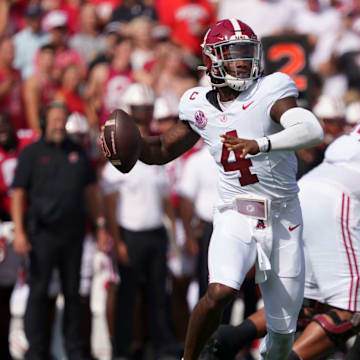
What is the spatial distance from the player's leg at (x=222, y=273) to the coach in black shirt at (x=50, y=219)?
212 centimetres

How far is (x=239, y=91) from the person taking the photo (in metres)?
4.37

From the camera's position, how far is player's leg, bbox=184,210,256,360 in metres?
4.21

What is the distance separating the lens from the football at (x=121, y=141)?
446cm

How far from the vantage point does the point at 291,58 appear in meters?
7.28

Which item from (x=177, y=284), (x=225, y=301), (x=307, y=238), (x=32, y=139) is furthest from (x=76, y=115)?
(x=225, y=301)

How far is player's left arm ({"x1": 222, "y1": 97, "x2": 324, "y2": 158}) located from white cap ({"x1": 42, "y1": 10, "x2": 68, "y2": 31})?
17.1 feet

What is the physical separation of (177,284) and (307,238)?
86.8 inches

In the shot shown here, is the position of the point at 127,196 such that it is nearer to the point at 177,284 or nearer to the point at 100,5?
the point at 177,284

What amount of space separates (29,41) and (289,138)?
551cm

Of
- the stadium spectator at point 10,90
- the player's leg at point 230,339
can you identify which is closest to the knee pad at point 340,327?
the player's leg at point 230,339

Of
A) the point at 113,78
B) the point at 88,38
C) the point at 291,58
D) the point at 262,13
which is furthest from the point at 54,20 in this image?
the point at 291,58

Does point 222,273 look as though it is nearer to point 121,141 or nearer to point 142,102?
point 121,141

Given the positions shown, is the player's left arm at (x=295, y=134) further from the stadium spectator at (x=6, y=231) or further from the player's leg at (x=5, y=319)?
the player's leg at (x=5, y=319)

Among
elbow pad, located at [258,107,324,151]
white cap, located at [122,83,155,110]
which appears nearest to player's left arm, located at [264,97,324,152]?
elbow pad, located at [258,107,324,151]
